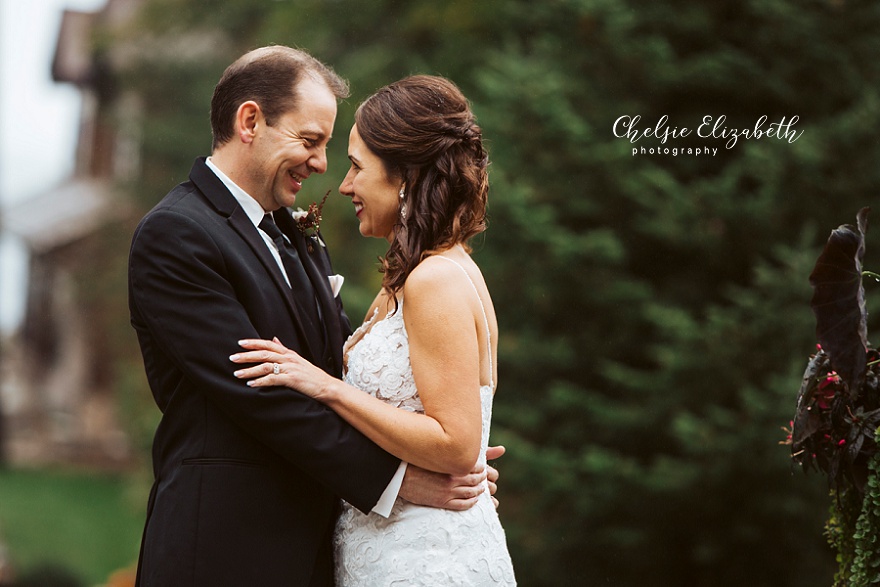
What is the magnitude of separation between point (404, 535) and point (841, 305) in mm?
1424

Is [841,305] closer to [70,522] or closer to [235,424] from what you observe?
[235,424]

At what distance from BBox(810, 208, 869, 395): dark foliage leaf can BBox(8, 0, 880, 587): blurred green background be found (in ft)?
12.4

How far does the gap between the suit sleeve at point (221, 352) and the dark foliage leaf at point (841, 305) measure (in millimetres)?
1288

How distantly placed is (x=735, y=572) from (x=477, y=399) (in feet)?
15.5

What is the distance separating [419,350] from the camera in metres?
3.02

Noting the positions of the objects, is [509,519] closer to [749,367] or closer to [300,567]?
[749,367]

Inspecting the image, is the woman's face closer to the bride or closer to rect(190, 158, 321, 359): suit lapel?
the bride

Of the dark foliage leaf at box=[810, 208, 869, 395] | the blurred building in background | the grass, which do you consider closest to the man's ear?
the dark foliage leaf at box=[810, 208, 869, 395]

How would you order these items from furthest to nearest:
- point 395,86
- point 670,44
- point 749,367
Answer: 1. point 670,44
2. point 749,367
3. point 395,86

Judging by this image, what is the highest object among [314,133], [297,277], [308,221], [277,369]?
[314,133]

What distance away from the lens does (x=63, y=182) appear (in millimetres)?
27281

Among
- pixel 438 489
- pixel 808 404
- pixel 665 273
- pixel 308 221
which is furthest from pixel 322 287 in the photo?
pixel 665 273

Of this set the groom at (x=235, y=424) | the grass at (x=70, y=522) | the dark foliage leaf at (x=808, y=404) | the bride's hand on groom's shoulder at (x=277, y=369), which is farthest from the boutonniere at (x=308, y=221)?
the grass at (x=70, y=522)

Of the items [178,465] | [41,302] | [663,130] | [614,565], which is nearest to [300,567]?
[178,465]
